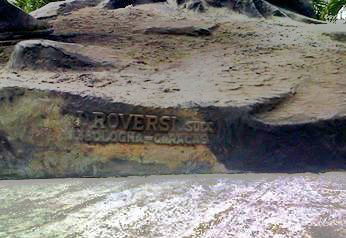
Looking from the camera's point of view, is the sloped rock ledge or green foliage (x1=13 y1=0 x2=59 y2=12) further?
green foliage (x1=13 y1=0 x2=59 y2=12)

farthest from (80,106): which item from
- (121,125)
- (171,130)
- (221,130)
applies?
(221,130)

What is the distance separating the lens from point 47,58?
268 cm

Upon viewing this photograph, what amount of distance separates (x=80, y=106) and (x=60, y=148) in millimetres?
215

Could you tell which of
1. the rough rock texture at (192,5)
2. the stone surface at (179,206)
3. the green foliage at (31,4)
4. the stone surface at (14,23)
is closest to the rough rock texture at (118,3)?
the rough rock texture at (192,5)

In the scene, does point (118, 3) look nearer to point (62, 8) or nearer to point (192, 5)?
point (62, 8)

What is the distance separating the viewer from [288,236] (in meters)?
1.51

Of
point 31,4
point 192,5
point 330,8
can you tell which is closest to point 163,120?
point 192,5

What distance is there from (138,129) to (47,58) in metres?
0.68

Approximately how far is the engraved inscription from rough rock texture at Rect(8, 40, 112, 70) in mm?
428

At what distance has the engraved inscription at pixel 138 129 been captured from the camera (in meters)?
2.38

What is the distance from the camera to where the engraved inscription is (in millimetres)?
2377

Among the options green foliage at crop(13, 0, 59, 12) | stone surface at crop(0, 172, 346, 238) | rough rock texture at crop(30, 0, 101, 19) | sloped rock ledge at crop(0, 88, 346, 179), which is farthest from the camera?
green foliage at crop(13, 0, 59, 12)

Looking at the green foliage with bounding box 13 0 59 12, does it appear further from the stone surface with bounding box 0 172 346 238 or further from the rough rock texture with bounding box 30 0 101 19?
the stone surface with bounding box 0 172 346 238

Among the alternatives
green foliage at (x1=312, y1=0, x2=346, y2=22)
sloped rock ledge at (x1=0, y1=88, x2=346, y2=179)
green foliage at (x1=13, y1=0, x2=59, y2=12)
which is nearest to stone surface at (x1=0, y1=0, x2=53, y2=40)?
sloped rock ledge at (x1=0, y1=88, x2=346, y2=179)
